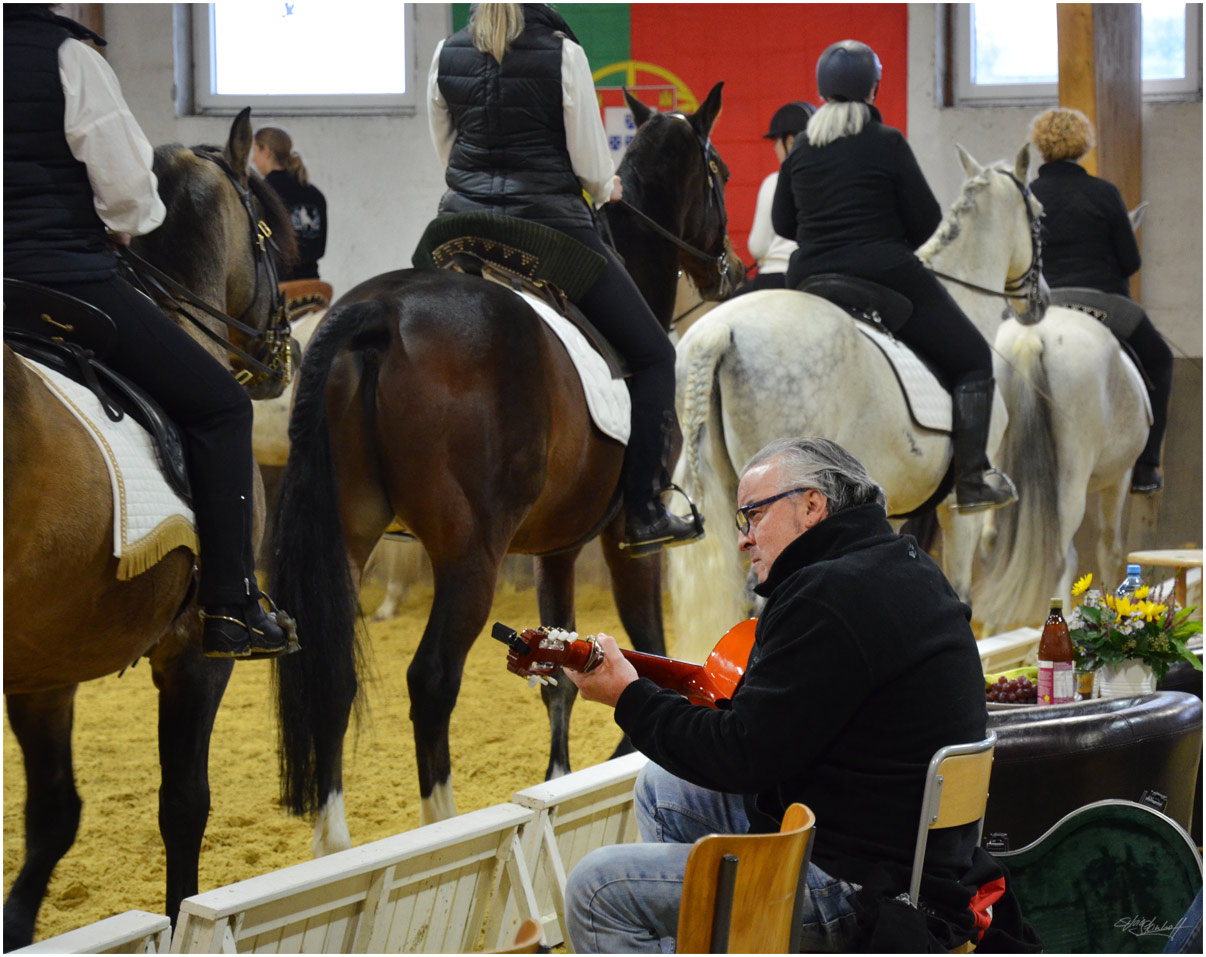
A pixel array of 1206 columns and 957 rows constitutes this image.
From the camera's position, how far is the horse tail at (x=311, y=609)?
11.4ft

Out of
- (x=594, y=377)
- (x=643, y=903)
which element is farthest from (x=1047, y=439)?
(x=643, y=903)

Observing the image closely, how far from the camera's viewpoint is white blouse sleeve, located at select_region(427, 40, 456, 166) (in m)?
4.32

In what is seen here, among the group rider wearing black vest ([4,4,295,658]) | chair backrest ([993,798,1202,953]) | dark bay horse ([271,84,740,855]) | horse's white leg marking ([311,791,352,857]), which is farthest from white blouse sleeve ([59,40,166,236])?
chair backrest ([993,798,1202,953])

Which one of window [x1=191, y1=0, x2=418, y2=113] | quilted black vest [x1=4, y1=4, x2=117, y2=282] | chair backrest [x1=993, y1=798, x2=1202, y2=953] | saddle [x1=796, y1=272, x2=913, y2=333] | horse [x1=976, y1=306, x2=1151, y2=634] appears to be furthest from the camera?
window [x1=191, y1=0, x2=418, y2=113]

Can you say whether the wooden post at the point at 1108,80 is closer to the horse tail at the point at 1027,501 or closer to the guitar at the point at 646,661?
the horse tail at the point at 1027,501

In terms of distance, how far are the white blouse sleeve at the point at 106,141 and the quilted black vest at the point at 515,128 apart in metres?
1.56

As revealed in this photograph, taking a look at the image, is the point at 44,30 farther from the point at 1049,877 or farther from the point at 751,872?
the point at 1049,877

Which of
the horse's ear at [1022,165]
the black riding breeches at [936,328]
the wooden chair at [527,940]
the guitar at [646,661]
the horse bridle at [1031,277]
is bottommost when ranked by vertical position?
the wooden chair at [527,940]

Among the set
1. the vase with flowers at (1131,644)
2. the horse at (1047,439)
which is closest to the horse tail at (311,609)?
the vase with flowers at (1131,644)

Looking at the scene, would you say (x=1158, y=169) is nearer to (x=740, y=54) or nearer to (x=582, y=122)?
(x=740, y=54)

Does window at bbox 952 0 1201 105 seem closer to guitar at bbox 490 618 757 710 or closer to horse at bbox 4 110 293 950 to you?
horse at bbox 4 110 293 950

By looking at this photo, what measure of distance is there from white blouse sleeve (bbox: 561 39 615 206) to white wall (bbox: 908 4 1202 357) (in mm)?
5724

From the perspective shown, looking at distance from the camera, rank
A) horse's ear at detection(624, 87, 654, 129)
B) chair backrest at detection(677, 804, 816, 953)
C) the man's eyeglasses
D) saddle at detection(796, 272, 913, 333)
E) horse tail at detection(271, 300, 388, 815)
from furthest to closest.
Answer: saddle at detection(796, 272, 913, 333) < horse's ear at detection(624, 87, 654, 129) < horse tail at detection(271, 300, 388, 815) < the man's eyeglasses < chair backrest at detection(677, 804, 816, 953)

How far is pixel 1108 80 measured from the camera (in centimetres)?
874
